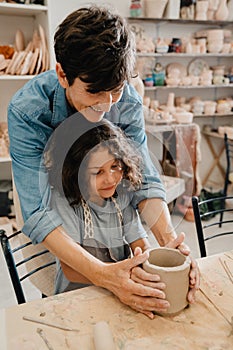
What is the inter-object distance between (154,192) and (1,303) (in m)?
1.24

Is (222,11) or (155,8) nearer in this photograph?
(155,8)

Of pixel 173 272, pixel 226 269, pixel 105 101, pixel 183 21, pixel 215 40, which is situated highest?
pixel 183 21

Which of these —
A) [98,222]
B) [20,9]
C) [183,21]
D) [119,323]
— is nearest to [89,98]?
[98,222]

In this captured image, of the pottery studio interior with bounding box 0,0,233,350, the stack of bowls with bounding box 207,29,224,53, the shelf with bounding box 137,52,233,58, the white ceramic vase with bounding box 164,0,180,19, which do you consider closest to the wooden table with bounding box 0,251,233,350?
the pottery studio interior with bounding box 0,0,233,350

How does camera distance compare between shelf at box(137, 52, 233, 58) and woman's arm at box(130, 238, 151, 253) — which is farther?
shelf at box(137, 52, 233, 58)

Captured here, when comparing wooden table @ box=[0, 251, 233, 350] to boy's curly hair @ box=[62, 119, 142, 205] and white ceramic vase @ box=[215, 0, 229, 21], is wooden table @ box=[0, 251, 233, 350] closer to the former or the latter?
boy's curly hair @ box=[62, 119, 142, 205]

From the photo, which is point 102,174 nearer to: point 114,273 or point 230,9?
point 114,273

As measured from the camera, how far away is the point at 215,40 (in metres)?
3.12

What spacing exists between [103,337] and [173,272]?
0.56 ft

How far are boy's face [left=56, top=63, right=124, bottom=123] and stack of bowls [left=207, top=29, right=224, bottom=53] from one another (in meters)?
2.59

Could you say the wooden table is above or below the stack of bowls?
below

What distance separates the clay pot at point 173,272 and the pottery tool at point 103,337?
0.13 meters

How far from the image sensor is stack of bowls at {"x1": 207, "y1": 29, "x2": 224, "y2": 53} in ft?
10.2

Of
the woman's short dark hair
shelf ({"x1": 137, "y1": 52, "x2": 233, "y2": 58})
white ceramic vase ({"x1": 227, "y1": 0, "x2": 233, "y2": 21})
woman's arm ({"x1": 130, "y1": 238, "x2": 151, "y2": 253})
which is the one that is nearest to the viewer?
the woman's short dark hair
